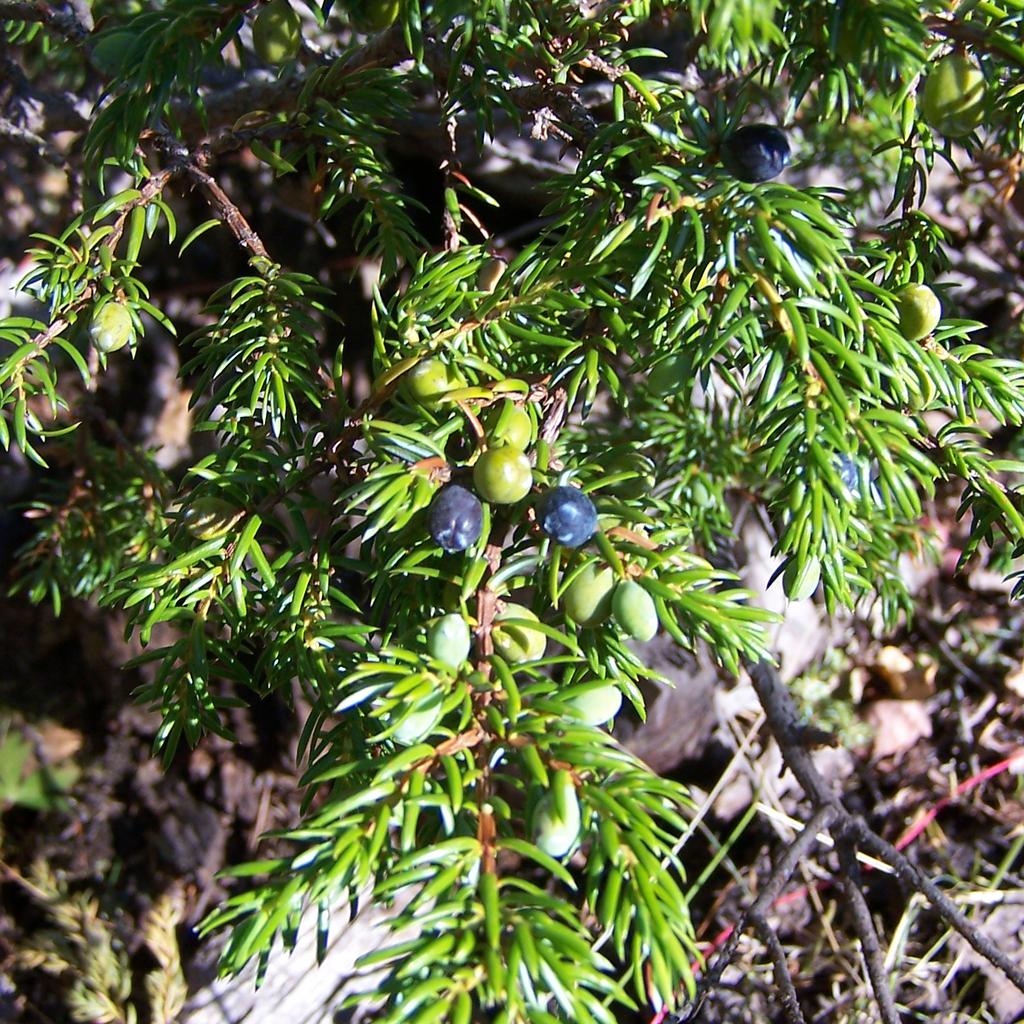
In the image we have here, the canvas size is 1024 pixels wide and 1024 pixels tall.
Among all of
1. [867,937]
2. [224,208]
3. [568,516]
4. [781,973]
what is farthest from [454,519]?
[867,937]

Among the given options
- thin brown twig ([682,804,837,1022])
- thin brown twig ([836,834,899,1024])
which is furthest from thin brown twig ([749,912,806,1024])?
thin brown twig ([836,834,899,1024])

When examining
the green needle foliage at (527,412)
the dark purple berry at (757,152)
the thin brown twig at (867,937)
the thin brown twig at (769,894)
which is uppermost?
the dark purple berry at (757,152)

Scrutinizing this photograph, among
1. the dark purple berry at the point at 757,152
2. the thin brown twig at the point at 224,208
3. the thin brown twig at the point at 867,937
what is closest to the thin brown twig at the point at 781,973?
the thin brown twig at the point at 867,937

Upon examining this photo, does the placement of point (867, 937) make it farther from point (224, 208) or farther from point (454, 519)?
point (224, 208)

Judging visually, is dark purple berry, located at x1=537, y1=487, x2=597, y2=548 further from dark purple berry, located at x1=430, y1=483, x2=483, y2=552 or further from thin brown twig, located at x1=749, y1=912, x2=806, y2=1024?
thin brown twig, located at x1=749, y1=912, x2=806, y2=1024

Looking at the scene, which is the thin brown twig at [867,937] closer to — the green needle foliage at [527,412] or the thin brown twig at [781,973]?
the thin brown twig at [781,973]

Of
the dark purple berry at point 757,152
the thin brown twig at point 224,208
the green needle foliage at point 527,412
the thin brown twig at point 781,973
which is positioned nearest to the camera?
the green needle foliage at point 527,412
